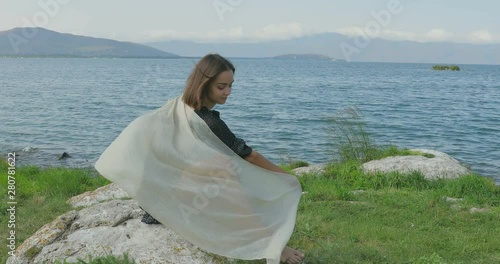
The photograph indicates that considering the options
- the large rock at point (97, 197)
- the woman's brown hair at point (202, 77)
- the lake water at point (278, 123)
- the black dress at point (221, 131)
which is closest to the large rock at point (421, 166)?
the lake water at point (278, 123)

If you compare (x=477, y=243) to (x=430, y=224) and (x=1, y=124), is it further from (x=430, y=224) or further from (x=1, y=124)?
(x=1, y=124)

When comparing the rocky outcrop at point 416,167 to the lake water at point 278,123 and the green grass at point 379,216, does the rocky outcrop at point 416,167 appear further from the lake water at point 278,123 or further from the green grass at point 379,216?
A: the lake water at point 278,123

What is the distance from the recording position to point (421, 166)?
12344 mm

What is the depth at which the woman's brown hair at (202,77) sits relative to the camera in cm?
495

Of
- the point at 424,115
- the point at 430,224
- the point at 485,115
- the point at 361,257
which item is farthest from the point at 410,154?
the point at 485,115

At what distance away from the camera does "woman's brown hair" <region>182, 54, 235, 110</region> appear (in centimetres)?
495

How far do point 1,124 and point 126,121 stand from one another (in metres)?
6.22

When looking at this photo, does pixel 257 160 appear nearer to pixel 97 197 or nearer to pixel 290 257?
pixel 290 257

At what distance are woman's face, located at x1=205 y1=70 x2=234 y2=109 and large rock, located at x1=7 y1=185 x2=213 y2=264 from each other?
1.35m

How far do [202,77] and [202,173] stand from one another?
0.84 meters

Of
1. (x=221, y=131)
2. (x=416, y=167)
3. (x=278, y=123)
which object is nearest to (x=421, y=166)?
(x=416, y=167)

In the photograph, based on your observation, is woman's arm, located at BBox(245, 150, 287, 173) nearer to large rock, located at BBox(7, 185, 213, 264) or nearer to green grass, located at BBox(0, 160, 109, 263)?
large rock, located at BBox(7, 185, 213, 264)

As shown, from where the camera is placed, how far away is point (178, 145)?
498 centimetres

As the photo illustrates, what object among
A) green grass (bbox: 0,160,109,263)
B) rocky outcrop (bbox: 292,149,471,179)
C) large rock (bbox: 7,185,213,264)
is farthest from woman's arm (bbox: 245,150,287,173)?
rocky outcrop (bbox: 292,149,471,179)
